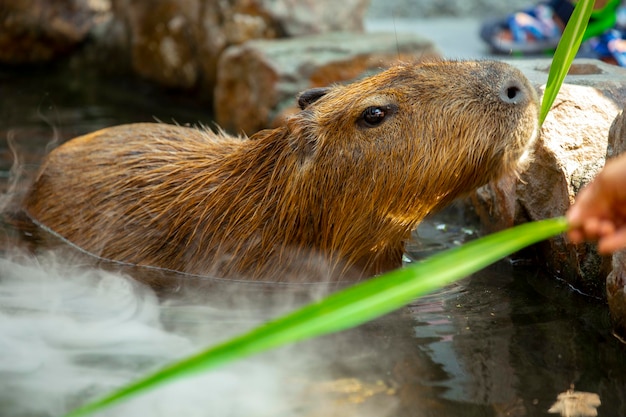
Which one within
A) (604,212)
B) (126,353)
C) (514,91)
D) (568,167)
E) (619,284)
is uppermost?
(514,91)

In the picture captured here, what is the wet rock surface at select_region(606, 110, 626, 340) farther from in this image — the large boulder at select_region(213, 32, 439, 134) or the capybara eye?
the large boulder at select_region(213, 32, 439, 134)

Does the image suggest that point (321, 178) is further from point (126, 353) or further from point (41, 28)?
point (41, 28)

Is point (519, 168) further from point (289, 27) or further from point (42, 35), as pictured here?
point (42, 35)

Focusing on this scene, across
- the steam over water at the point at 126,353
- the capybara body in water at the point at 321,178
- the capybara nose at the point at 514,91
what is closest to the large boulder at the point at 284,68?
the capybara body in water at the point at 321,178

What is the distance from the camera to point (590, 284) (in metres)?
3.60

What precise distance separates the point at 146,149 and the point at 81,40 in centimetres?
560

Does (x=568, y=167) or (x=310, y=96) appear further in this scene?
(x=568, y=167)

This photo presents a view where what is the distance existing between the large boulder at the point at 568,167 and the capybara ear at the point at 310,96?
921 mm

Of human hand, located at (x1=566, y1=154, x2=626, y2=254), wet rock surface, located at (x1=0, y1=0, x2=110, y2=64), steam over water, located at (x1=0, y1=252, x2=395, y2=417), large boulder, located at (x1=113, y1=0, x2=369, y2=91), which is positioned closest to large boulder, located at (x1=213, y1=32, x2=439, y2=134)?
large boulder, located at (x1=113, y1=0, x2=369, y2=91)

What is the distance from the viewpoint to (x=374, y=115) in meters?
3.36

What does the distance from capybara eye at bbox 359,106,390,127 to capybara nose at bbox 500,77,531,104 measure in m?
0.44

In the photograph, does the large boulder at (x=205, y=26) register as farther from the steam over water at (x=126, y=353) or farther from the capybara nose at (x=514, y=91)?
the capybara nose at (x=514, y=91)

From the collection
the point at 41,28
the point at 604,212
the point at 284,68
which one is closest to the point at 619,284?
the point at 604,212

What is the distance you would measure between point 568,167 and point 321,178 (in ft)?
3.61
